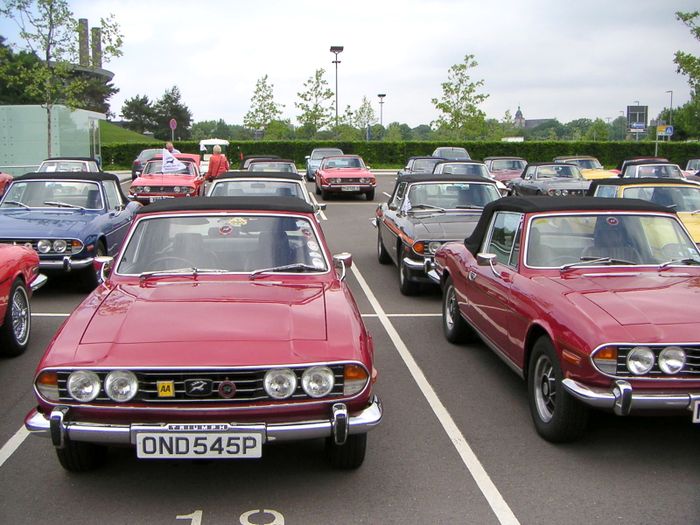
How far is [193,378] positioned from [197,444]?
33 cm

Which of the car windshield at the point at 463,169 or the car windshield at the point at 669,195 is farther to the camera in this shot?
the car windshield at the point at 463,169

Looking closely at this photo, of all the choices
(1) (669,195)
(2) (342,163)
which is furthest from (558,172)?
(1) (669,195)

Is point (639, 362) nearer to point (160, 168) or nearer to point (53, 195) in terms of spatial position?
point (53, 195)

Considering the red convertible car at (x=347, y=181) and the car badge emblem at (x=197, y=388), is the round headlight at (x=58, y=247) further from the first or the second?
the red convertible car at (x=347, y=181)

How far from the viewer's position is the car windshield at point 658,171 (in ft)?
62.8

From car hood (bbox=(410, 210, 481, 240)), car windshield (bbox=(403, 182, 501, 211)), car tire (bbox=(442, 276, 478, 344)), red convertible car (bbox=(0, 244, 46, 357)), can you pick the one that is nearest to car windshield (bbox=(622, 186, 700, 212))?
car windshield (bbox=(403, 182, 501, 211))

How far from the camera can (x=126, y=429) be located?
3787mm

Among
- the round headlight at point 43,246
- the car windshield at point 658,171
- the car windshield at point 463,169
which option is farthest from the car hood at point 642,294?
the car windshield at point 658,171

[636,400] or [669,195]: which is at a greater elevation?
[669,195]

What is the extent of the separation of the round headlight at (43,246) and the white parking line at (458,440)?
4.56 metres

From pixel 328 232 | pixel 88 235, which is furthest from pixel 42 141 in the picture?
pixel 88 235

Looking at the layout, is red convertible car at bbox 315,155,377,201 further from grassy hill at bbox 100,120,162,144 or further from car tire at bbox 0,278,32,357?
grassy hill at bbox 100,120,162,144

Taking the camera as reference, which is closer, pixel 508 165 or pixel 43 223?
pixel 43 223

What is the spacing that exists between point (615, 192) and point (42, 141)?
90.8 ft
